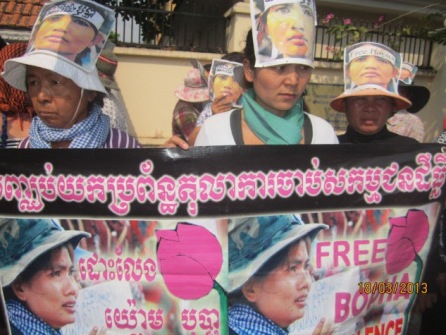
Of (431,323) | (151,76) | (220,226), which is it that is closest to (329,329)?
(220,226)

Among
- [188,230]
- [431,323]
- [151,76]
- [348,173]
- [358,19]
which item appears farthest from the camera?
[358,19]

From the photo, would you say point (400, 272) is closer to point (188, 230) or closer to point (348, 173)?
point (348, 173)

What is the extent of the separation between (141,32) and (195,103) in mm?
2884

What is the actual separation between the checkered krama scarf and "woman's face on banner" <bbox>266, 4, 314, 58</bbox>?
1767mm

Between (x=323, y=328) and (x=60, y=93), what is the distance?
144 centimetres

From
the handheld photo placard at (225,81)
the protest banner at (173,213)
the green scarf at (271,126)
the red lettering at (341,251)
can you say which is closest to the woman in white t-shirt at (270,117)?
the green scarf at (271,126)

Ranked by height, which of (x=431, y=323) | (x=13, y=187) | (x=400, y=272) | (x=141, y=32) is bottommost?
(x=431, y=323)

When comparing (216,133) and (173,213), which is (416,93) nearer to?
(216,133)

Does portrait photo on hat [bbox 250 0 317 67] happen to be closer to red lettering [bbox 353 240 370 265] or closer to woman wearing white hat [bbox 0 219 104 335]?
red lettering [bbox 353 240 370 265]

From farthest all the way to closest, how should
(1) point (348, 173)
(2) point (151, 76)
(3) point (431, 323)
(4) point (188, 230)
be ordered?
(2) point (151, 76)
(3) point (431, 323)
(1) point (348, 173)
(4) point (188, 230)

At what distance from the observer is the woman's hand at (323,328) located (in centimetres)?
175

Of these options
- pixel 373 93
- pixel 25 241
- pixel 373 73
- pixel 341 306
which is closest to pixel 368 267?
pixel 341 306

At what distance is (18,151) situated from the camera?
1.72 meters

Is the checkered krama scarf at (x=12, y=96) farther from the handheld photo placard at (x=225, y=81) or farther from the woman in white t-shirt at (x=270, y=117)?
the handheld photo placard at (x=225, y=81)
